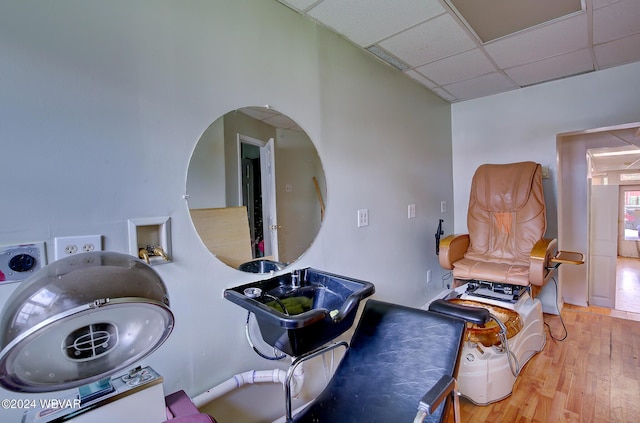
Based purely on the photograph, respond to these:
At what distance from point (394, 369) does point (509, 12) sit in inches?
79.0

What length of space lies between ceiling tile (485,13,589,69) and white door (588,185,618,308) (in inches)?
76.0

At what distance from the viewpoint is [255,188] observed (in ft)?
4.98

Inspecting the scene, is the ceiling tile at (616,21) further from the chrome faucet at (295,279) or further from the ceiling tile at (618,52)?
the chrome faucet at (295,279)

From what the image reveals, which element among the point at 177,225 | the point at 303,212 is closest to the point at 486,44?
the point at 303,212

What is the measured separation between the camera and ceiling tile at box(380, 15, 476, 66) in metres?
1.81

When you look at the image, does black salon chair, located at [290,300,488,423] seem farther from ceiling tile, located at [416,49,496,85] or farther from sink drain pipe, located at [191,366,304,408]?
ceiling tile, located at [416,49,496,85]

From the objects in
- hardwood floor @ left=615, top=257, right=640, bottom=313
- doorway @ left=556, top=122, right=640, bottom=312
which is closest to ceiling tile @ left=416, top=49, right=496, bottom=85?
doorway @ left=556, top=122, right=640, bottom=312

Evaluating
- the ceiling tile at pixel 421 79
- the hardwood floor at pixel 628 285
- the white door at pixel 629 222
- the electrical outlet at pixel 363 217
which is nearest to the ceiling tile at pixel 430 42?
the ceiling tile at pixel 421 79

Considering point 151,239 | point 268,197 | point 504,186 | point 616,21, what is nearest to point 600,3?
point 616,21

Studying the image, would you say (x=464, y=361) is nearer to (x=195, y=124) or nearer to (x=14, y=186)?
(x=195, y=124)

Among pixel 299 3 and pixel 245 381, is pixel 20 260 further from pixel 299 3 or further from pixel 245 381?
pixel 299 3

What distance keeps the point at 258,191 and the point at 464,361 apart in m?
1.56

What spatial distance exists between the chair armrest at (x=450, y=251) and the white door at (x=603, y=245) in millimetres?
1834

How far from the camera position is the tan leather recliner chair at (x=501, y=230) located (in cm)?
238
